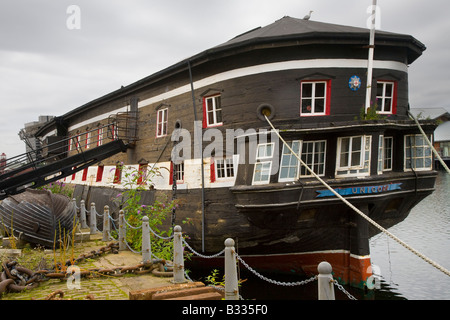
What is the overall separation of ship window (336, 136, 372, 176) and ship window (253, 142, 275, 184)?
77.4 inches

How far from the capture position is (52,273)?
6559 millimetres

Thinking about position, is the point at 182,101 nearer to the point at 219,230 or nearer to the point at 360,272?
the point at 219,230

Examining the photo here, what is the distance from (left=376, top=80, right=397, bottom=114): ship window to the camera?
11.3 m

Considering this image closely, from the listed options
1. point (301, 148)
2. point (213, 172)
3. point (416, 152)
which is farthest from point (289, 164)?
point (416, 152)

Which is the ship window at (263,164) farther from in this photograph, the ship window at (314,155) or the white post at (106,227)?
the white post at (106,227)

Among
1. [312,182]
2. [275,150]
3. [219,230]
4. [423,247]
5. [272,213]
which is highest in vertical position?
[275,150]

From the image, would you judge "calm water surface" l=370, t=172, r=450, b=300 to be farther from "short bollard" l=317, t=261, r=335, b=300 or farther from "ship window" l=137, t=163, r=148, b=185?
"short bollard" l=317, t=261, r=335, b=300

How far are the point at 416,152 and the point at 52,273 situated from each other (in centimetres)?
1058

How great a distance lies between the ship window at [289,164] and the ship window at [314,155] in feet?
1.29

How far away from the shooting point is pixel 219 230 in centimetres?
1140

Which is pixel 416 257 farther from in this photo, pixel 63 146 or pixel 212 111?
pixel 63 146
